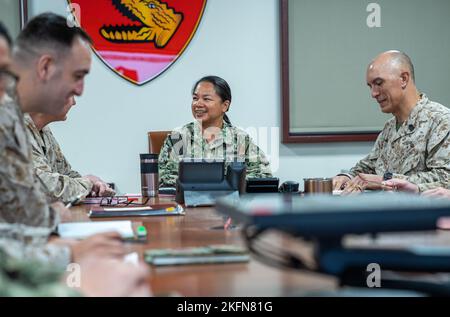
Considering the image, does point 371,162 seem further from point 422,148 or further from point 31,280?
point 31,280

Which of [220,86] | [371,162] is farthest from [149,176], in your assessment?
[371,162]

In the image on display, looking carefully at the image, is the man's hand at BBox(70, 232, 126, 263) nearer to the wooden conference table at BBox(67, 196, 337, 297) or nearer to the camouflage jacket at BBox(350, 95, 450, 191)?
the wooden conference table at BBox(67, 196, 337, 297)

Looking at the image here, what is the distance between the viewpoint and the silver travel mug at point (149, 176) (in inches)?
118

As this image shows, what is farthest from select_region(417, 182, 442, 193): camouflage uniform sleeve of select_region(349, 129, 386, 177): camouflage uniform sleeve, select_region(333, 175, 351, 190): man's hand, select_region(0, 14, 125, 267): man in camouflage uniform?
select_region(0, 14, 125, 267): man in camouflage uniform

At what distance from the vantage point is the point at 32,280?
0.80 meters

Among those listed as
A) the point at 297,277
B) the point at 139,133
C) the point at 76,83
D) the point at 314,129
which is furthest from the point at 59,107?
the point at 314,129

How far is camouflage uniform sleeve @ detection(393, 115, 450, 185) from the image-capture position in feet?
9.53

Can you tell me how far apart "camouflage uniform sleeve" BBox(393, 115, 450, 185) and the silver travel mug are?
1.19m

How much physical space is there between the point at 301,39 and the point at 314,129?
663 millimetres

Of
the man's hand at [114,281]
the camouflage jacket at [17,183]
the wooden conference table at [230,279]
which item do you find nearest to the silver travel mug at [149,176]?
the wooden conference table at [230,279]

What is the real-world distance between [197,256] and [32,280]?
0.44m

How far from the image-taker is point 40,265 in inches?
32.3
